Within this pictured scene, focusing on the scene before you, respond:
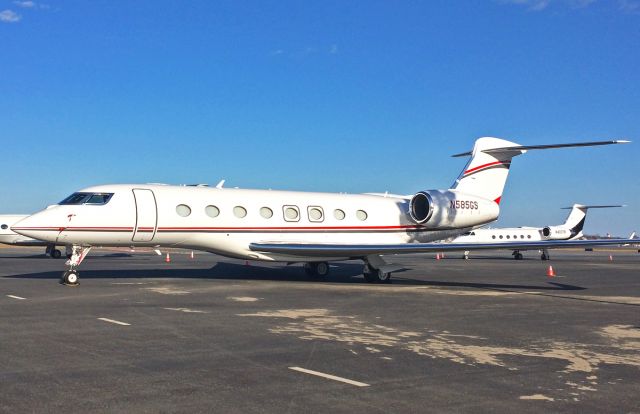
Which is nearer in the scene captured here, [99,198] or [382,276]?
[99,198]

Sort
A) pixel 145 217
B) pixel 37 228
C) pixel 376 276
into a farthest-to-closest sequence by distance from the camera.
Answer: pixel 376 276
pixel 145 217
pixel 37 228

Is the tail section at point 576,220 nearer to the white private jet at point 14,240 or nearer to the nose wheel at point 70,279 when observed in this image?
the white private jet at point 14,240

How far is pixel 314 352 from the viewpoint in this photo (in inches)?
298

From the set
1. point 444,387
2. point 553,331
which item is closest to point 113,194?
point 553,331

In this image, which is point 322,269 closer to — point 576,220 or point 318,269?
point 318,269

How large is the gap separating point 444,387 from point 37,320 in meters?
6.98

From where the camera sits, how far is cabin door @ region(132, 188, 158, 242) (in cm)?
1673

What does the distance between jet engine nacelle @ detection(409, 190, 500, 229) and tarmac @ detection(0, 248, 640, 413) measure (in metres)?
5.96

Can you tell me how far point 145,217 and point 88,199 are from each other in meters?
1.52

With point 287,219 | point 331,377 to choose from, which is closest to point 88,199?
point 287,219

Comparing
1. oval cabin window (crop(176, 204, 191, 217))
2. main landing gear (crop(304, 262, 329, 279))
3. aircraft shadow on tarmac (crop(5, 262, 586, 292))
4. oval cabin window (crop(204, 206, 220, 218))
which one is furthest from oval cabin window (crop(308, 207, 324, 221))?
oval cabin window (crop(176, 204, 191, 217))

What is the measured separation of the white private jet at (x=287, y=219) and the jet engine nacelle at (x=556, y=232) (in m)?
26.7

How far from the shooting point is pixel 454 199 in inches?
815

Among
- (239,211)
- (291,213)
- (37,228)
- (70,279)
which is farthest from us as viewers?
(291,213)
